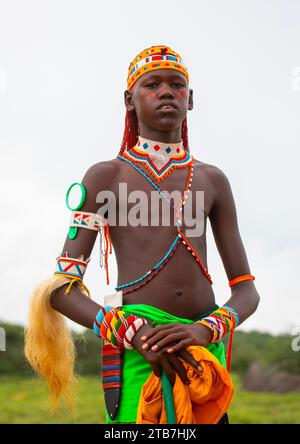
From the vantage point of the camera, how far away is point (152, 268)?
130 inches

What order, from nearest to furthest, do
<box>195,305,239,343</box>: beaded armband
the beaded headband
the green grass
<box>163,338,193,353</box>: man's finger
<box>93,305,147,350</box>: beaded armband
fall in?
<box>163,338,193,353</box>: man's finger → <box>93,305,147,350</box>: beaded armband → <box>195,305,239,343</box>: beaded armband → the beaded headband → the green grass

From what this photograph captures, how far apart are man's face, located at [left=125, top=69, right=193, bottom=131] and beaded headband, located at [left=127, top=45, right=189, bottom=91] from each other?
0.10ft

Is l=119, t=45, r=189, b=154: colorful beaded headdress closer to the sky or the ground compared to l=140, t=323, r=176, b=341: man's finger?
closer to the sky

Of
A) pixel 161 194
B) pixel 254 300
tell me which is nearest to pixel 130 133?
pixel 161 194

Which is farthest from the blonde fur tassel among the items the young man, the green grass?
the green grass

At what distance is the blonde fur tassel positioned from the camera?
335cm

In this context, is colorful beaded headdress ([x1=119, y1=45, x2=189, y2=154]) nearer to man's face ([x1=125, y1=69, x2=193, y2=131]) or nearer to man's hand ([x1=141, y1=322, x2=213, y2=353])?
man's face ([x1=125, y1=69, x2=193, y2=131])

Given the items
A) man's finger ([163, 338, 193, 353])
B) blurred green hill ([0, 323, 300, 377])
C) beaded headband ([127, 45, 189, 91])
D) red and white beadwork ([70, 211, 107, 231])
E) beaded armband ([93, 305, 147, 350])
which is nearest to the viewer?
man's finger ([163, 338, 193, 353])

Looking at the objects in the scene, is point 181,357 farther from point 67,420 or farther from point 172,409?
point 67,420

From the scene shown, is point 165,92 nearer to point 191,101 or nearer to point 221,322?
point 191,101

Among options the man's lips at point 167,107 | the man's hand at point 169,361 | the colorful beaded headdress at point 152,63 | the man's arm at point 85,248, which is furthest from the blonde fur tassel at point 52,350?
the man's lips at point 167,107

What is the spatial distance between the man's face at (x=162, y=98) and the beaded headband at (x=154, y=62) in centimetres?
3

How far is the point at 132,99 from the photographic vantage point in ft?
12.2

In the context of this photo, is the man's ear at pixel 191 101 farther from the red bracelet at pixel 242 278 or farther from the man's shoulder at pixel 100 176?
the red bracelet at pixel 242 278
